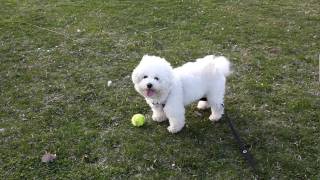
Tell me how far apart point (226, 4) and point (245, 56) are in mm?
3341

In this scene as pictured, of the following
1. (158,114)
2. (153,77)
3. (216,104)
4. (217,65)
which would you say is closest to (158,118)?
(158,114)

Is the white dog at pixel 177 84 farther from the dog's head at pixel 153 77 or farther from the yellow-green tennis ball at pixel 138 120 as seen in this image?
the yellow-green tennis ball at pixel 138 120

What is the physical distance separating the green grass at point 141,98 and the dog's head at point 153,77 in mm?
762

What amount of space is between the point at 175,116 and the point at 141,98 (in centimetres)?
127

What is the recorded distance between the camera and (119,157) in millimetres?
5633

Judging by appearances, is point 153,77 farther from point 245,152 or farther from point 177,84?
point 245,152

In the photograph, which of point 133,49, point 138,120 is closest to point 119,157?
point 138,120

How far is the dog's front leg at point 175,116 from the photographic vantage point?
229 inches

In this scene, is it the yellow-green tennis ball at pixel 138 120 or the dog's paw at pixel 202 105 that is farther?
the dog's paw at pixel 202 105

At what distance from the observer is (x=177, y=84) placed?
5781 millimetres

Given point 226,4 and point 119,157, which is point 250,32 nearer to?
point 226,4

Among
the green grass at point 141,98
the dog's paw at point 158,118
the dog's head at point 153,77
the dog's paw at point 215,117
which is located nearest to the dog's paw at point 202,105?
the green grass at point 141,98

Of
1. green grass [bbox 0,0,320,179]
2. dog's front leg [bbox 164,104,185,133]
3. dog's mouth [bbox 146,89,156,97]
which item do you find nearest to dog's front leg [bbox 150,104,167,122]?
green grass [bbox 0,0,320,179]

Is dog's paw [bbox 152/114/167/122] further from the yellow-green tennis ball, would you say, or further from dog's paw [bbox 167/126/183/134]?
dog's paw [bbox 167/126/183/134]
